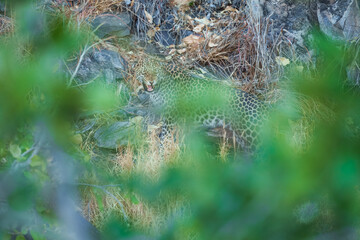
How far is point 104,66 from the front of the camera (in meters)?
6.84

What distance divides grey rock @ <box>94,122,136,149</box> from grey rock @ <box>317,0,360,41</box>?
287cm

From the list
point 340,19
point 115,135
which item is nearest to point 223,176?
point 115,135

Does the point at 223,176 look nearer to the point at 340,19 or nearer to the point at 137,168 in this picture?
the point at 137,168

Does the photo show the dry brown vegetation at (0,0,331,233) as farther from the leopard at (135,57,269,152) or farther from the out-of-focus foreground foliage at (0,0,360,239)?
the out-of-focus foreground foliage at (0,0,360,239)

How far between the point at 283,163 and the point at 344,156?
10 centimetres

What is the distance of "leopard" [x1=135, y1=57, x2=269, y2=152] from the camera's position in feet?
17.4

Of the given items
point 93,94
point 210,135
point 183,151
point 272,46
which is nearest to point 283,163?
point 93,94

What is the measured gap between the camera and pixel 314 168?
782mm

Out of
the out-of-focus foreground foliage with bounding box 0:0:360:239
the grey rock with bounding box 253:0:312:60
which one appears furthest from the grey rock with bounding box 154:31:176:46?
the out-of-focus foreground foliage with bounding box 0:0:360:239

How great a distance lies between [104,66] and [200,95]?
2116 millimetres

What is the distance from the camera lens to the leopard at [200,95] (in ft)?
17.4

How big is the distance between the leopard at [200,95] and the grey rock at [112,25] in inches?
41.8

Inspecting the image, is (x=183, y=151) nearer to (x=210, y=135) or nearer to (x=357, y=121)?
(x=210, y=135)

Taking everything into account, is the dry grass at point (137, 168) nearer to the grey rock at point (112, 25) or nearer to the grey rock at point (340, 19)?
the grey rock at point (112, 25)
